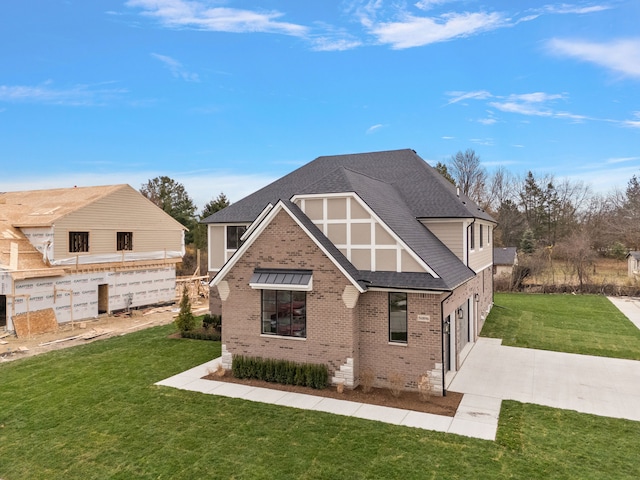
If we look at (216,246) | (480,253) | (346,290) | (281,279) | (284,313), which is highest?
(216,246)

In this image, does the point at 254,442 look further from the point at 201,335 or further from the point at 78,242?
the point at 78,242

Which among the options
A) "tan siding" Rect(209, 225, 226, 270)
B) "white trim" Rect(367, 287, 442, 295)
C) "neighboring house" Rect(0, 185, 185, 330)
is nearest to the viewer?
"white trim" Rect(367, 287, 442, 295)

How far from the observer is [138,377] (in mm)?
12812

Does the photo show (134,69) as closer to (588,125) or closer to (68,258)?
(68,258)

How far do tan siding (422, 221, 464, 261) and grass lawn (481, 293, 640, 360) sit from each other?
5368mm

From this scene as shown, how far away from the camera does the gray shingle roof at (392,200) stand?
11.9m

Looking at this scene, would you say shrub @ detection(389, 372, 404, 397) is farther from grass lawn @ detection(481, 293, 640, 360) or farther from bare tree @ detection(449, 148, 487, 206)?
bare tree @ detection(449, 148, 487, 206)

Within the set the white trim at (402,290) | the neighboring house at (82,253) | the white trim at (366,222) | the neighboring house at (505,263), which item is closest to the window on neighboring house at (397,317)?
the white trim at (402,290)

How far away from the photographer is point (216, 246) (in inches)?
783

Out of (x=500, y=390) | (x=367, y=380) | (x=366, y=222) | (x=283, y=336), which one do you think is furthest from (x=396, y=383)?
(x=366, y=222)

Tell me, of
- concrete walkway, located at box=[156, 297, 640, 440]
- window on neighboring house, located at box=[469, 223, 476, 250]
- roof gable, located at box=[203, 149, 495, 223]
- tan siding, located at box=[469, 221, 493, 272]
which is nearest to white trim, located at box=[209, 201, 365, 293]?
roof gable, located at box=[203, 149, 495, 223]

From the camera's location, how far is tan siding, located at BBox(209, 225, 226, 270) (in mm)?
19734

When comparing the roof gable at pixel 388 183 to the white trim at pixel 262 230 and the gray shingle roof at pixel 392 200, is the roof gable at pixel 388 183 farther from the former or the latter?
the white trim at pixel 262 230

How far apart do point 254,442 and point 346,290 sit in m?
4.75
